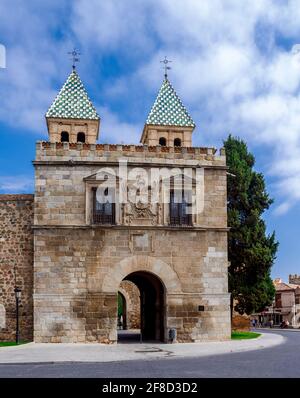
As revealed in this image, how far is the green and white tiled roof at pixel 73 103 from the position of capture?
30953 millimetres

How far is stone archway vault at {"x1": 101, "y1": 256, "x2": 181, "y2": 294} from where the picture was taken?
26.2m

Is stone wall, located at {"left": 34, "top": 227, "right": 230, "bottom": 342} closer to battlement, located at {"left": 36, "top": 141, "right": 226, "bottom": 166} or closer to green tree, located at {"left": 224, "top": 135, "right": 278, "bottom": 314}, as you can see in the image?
battlement, located at {"left": 36, "top": 141, "right": 226, "bottom": 166}

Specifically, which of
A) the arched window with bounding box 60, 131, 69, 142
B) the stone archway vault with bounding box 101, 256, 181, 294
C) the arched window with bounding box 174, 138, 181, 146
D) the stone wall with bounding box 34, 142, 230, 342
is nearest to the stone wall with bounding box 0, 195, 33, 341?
the stone wall with bounding box 34, 142, 230, 342

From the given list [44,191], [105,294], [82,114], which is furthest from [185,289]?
[82,114]

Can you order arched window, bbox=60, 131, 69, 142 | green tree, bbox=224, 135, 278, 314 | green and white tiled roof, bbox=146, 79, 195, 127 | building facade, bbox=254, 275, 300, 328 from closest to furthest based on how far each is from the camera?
arched window, bbox=60, 131, 69, 142 → green and white tiled roof, bbox=146, 79, 195, 127 → green tree, bbox=224, 135, 278, 314 → building facade, bbox=254, 275, 300, 328

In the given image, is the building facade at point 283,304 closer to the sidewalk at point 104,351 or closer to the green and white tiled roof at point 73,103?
the green and white tiled roof at point 73,103

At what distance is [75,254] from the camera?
26.1 metres

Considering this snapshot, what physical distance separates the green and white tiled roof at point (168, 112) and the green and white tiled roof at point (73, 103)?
3.18 metres

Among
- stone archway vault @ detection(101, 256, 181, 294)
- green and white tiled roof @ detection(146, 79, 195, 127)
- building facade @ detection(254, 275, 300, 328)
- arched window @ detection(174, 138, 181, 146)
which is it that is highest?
green and white tiled roof @ detection(146, 79, 195, 127)

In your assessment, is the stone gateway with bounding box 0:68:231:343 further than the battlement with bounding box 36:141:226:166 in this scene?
No

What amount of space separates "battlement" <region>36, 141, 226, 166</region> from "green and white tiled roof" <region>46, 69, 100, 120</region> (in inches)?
174

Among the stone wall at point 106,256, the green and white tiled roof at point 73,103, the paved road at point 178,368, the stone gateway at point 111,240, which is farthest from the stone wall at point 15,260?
the paved road at point 178,368

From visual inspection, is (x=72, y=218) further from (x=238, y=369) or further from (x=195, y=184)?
(x=238, y=369)
